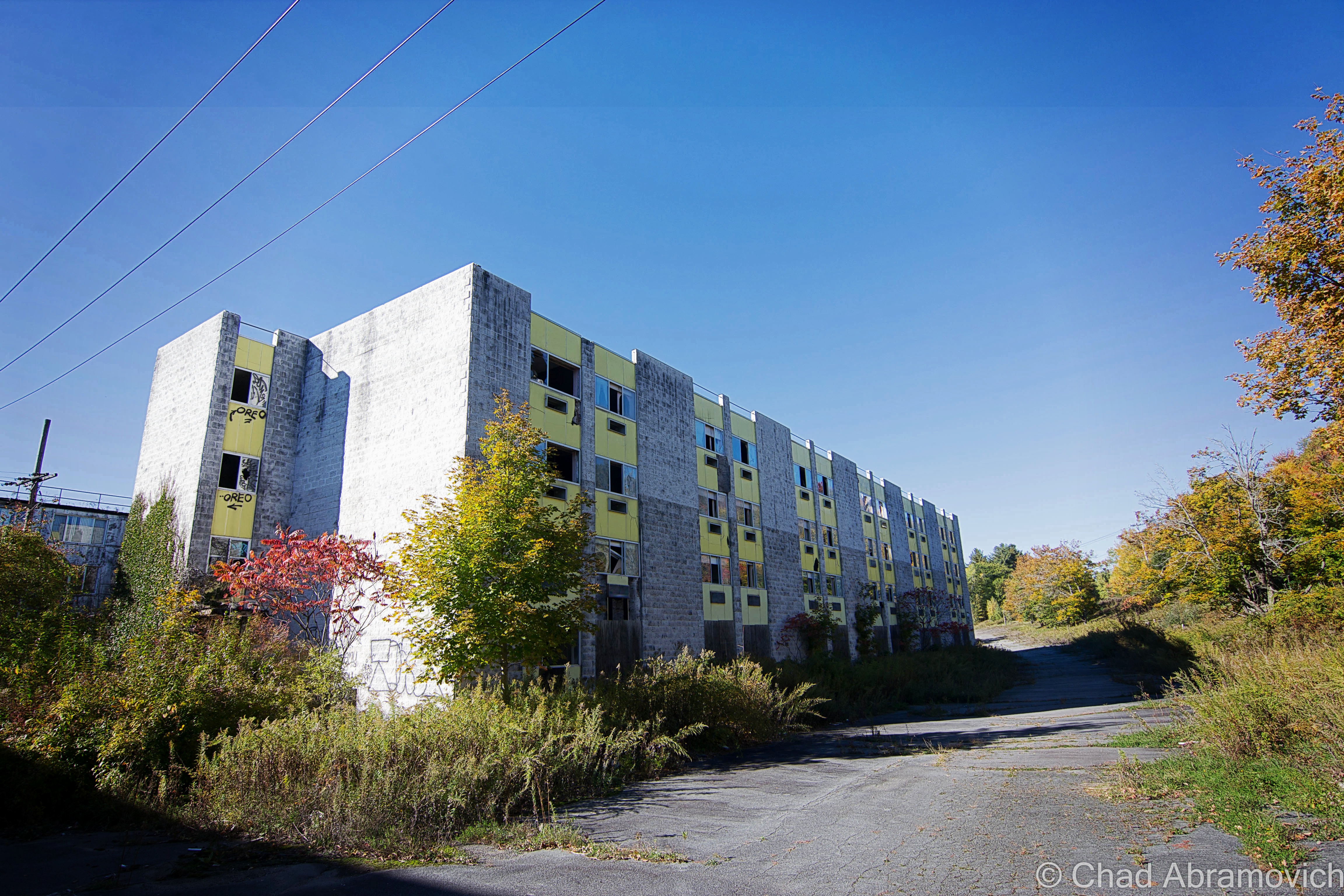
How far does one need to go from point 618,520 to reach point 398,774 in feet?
52.5

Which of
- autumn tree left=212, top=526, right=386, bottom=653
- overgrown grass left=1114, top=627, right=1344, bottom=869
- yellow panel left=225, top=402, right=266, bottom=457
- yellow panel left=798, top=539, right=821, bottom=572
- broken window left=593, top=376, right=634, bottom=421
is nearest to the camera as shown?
overgrown grass left=1114, top=627, right=1344, bottom=869

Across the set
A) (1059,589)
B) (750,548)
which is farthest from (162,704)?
(1059,589)

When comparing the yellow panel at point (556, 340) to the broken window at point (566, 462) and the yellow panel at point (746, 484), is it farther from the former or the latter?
the yellow panel at point (746, 484)

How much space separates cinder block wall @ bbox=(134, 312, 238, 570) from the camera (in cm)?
2211

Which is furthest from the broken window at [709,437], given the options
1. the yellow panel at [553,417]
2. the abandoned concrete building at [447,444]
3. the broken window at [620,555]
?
the yellow panel at [553,417]

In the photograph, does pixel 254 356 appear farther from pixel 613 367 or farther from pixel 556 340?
pixel 613 367

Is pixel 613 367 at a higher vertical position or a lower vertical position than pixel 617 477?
higher

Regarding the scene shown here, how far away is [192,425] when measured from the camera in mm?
23469

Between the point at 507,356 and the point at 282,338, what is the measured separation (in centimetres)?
1062

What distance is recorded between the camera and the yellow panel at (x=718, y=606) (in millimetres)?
27750

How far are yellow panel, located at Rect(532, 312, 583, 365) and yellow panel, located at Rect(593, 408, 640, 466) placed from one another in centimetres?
224

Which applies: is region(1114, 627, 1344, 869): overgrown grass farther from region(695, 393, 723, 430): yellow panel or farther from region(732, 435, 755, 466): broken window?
region(732, 435, 755, 466): broken window

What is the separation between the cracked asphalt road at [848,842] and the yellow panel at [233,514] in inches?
629
